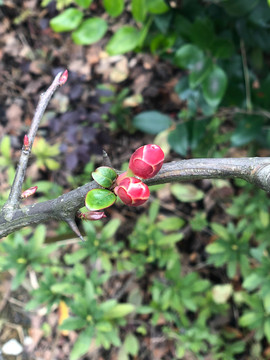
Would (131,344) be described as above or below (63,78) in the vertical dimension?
below

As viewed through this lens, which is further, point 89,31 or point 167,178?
point 89,31

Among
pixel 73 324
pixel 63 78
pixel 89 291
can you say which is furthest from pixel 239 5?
pixel 73 324

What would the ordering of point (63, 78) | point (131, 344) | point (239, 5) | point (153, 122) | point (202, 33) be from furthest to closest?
1. point (131, 344)
2. point (153, 122)
3. point (202, 33)
4. point (239, 5)
5. point (63, 78)

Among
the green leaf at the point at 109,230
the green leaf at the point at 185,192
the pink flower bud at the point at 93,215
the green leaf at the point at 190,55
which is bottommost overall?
the green leaf at the point at 185,192

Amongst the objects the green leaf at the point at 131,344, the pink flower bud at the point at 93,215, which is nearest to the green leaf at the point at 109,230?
the green leaf at the point at 131,344

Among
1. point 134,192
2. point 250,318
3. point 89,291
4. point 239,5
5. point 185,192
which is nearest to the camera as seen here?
point 134,192

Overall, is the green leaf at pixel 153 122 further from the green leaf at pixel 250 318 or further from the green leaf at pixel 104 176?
the green leaf at pixel 104 176

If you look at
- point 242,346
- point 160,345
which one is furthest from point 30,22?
point 242,346

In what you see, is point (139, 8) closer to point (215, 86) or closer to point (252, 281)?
point (215, 86)
